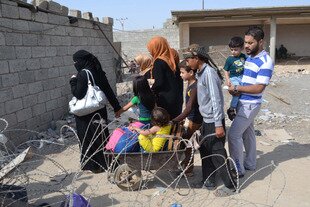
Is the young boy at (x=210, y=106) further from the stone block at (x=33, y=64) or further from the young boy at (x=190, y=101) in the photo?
the stone block at (x=33, y=64)

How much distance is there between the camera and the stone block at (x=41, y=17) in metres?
6.18

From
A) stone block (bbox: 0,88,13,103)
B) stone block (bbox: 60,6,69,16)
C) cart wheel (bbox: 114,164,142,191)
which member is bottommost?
cart wheel (bbox: 114,164,142,191)

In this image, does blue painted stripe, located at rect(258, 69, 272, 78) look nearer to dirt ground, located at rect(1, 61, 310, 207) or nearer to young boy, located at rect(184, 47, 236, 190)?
young boy, located at rect(184, 47, 236, 190)

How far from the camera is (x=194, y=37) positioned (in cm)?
2136

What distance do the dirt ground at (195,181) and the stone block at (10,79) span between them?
49.1 inches

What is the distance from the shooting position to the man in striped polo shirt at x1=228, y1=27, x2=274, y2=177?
3.54 meters

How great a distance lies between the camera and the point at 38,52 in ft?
20.4

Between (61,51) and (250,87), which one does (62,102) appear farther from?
(250,87)

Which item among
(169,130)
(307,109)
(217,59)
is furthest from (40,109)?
(217,59)

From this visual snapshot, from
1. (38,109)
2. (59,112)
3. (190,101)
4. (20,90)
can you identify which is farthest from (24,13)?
(190,101)

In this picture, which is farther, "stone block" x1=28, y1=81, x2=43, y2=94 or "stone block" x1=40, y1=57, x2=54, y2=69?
"stone block" x1=40, y1=57, x2=54, y2=69

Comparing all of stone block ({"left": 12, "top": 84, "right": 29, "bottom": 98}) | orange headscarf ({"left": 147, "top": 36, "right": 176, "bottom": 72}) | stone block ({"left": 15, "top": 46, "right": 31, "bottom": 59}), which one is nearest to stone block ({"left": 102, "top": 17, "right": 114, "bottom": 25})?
stone block ({"left": 15, "top": 46, "right": 31, "bottom": 59})

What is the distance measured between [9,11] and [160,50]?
10.3ft

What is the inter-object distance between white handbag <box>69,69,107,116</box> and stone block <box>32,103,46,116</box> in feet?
7.90
